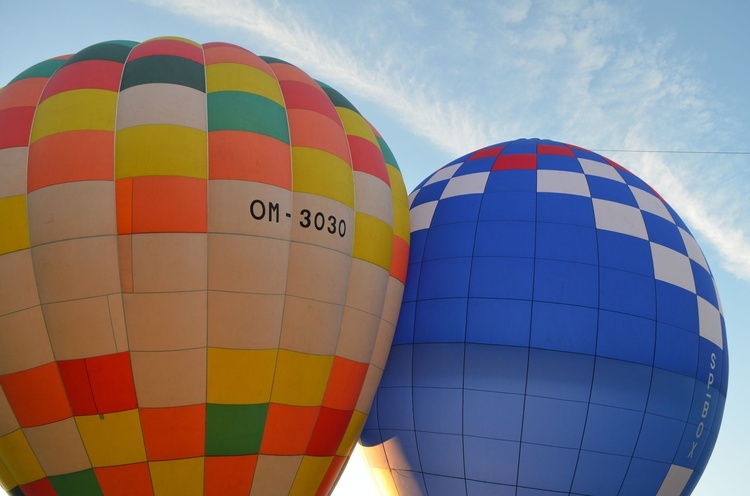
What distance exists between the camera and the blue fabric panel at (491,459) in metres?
6.60

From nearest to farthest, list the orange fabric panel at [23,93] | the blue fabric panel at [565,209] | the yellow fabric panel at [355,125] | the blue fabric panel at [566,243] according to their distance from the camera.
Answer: the orange fabric panel at [23,93] < the yellow fabric panel at [355,125] < the blue fabric panel at [566,243] < the blue fabric panel at [565,209]

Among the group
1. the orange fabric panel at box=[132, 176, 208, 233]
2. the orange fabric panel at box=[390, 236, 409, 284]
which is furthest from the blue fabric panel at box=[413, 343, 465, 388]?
the orange fabric panel at box=[132, 176, 208, 233]

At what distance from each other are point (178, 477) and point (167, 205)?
2.08 m

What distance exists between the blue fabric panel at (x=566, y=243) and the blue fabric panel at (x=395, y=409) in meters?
2.01

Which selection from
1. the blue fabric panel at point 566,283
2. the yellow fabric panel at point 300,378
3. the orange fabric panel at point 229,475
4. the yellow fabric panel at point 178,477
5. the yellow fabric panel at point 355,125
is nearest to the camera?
the yellow fabric panel at point 178,477

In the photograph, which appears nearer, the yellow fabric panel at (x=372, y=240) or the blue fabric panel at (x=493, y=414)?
the yellow fabric panel at (x=372, y=240)

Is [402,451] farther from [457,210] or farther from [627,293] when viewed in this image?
[627,293]

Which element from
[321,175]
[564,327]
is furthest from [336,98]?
[564,327]

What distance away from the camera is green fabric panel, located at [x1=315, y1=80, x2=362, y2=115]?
696 cm

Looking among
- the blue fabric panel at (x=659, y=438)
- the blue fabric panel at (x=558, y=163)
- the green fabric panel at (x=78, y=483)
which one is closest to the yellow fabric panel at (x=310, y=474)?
the green fabric panel at (x=78, y=483)

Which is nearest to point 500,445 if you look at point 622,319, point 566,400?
point 566,400

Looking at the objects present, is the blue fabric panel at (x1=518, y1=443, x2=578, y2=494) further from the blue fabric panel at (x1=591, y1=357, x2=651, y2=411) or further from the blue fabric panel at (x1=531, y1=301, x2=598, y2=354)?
the blue fabric panel at (x1=531, y1=301, x2=598, y2=354)

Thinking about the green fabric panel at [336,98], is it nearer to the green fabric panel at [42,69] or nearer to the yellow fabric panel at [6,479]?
the green fabric panel at [42,69]

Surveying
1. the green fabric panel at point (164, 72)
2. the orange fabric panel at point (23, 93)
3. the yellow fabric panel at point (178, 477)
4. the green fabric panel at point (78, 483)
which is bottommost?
the green fabric panel at point (78, 483)
